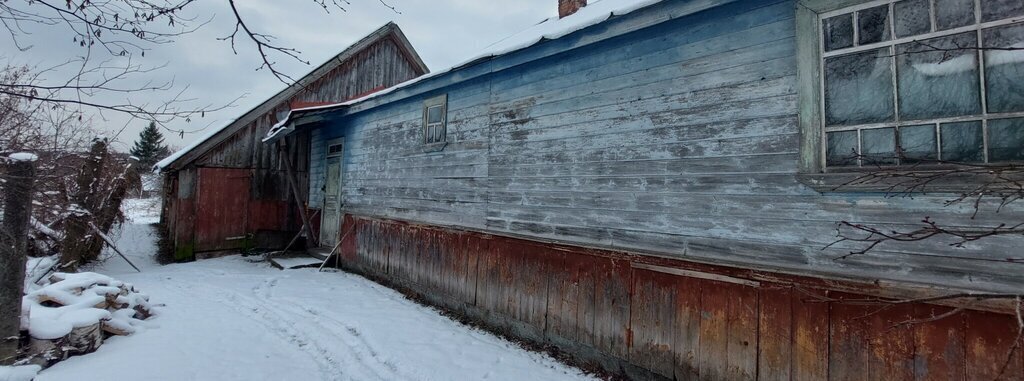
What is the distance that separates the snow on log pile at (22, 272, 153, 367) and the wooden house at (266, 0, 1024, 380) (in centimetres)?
402

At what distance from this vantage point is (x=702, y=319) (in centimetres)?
401

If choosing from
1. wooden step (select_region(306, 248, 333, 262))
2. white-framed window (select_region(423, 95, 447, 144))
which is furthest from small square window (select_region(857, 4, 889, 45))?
wooden step (select_region(306, 248, 333, 262))

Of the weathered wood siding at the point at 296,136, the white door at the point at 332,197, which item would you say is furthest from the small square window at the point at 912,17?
the weathered wood siding at the point at 296,136

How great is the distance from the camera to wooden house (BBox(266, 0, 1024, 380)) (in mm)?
2861

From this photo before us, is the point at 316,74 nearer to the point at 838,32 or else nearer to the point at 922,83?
the point at 838,32

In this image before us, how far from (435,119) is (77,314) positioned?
4.81 meters

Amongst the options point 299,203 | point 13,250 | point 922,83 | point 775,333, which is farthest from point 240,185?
point 922,83

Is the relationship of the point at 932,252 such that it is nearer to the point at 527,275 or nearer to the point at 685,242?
the point at 685,242

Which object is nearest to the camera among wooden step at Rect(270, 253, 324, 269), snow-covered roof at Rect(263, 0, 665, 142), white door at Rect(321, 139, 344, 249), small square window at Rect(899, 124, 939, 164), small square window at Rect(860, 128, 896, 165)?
small square window at Rect(899, 124, 939, 164)

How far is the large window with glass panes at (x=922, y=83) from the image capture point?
273cm

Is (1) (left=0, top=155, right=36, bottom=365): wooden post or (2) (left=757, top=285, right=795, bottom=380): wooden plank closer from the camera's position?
(2) (left=757, top=285, right=795, bottom=380): wooden plank

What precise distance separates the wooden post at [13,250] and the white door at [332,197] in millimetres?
6257

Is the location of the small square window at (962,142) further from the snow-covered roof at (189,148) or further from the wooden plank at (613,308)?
the snow-covered roof at (189,148)

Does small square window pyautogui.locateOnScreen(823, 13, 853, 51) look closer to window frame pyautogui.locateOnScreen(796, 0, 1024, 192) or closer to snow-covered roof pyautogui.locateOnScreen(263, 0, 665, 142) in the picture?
window frame pyautogui.locateOnScreen(796, 0, 1024, 192)
